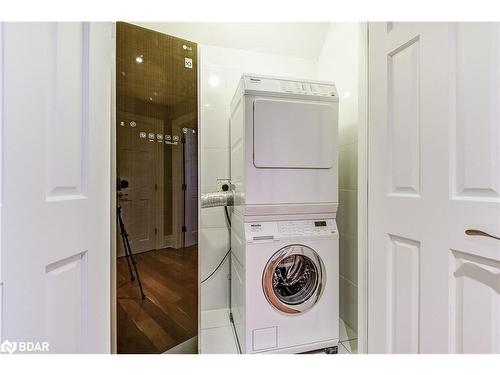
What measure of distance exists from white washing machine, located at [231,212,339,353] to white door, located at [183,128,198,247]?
0.31 metres

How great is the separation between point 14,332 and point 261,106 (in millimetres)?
1413

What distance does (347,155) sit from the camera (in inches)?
77.7

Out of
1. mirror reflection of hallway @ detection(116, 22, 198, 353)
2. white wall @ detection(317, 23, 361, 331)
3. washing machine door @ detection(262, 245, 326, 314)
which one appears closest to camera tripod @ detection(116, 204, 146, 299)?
mirror reflection of hallway @ detection(116, 22, 198, 353)

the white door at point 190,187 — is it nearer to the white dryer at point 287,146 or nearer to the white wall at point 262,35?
the white dryer at point 287,146

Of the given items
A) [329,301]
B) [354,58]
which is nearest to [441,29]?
[354,58]

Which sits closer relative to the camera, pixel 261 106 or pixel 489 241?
pixel 489 241

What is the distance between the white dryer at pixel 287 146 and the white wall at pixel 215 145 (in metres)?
0.59

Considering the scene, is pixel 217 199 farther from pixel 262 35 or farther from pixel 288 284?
pixel 262 35

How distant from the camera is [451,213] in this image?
0.82 meters

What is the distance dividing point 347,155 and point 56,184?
6.14ft

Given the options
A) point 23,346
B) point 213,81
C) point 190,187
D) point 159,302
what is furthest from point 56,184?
point 213,81

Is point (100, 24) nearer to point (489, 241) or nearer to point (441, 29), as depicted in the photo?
point (441, 29)

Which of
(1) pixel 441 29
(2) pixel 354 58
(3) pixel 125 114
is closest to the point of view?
(1) pixel 441 29

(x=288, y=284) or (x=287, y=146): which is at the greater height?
(x=287, y=146)
